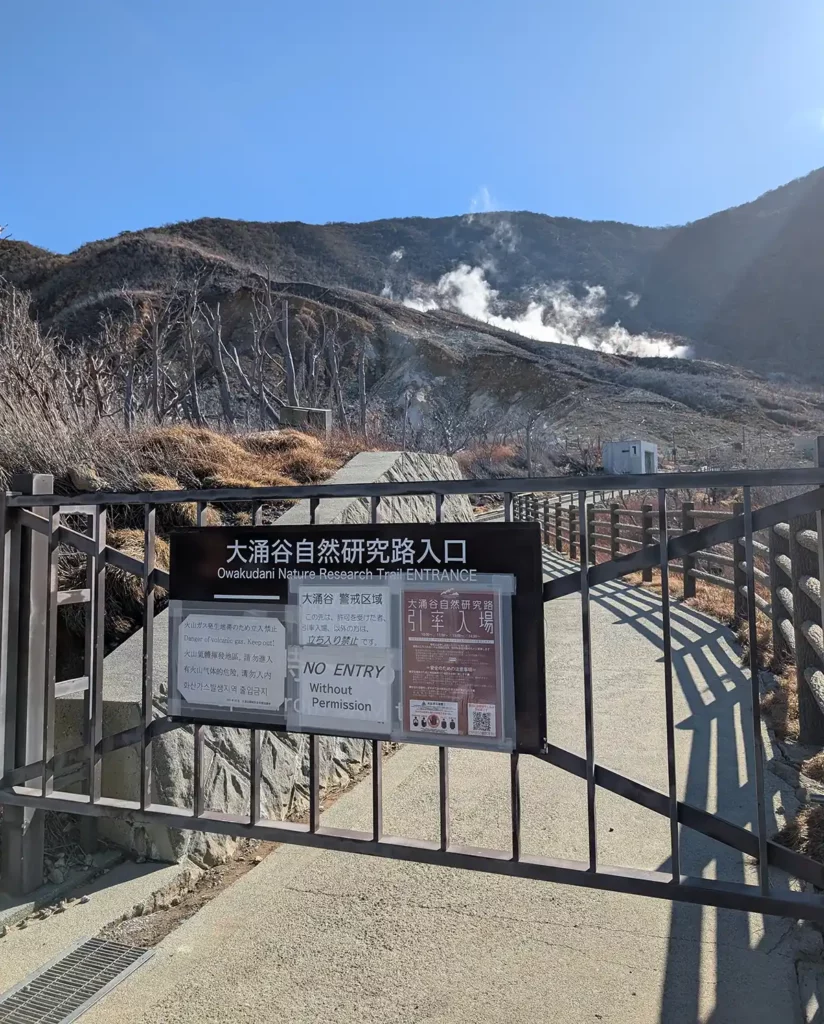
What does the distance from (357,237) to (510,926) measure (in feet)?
459

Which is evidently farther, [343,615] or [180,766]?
[180,766]

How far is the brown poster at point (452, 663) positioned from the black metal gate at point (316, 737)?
Answer: 0.18 m

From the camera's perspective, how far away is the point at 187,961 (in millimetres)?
2516

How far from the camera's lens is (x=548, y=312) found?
128 m

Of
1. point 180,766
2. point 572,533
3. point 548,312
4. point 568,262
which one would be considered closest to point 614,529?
point 572,533

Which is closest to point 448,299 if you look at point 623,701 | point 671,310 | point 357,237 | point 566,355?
point 357,237

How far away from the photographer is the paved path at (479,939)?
2254 mm

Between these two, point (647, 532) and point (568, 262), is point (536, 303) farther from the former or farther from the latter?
point (647, 532)

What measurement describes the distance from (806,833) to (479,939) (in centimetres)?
162

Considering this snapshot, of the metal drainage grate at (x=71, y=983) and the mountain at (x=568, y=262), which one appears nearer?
the metal drainage grate at (x=71, y=983)

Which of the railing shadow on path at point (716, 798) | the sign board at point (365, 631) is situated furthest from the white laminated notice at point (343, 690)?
the railing shadow on path at point (716, 798)

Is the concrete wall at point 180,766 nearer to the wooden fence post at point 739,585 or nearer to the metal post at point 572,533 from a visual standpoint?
the wooden fence post at point 739,585

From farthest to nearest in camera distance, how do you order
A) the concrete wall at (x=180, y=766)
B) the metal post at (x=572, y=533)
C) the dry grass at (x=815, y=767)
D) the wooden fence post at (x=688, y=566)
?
the metal post at (x=572, y=533) < the wooden fence post at (x=688, y=566) < the dry grass at (x=815, y=767) < the concrete wall at (x=180, y=766)

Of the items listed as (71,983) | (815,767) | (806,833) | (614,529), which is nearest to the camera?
(71,983)
